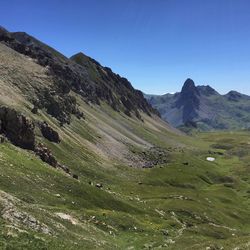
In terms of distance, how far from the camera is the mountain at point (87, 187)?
50.1 metres

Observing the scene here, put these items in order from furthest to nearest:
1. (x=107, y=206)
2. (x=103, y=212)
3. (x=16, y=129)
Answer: (x=16, y=129), (x=107, y=206), (x=103, y=212)

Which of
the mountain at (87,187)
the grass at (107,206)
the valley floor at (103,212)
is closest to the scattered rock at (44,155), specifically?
the mountain at (87,187)

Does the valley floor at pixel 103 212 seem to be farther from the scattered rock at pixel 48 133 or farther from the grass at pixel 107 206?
the scattered rock at pixel 48 133

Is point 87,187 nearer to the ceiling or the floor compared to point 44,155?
nearer to the floor

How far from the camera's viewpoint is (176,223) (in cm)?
8425

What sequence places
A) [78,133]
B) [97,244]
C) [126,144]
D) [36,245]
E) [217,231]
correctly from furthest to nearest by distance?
[126,144]
[78,133]
[217,231]
[97,244]
[36,245]

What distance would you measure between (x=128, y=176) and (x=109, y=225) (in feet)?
226

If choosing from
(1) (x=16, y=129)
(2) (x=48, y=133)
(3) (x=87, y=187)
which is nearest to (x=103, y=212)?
(3) (x=87, y=187)

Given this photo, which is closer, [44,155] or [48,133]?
[44,155]

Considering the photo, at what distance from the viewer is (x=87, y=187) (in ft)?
261

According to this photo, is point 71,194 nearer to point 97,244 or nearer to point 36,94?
point 97,244

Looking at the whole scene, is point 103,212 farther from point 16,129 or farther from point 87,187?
point 16,129

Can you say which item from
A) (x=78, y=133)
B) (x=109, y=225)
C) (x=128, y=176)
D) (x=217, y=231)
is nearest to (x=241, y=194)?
(x=128, y=176)

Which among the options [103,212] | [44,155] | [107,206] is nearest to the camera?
[103,212]
